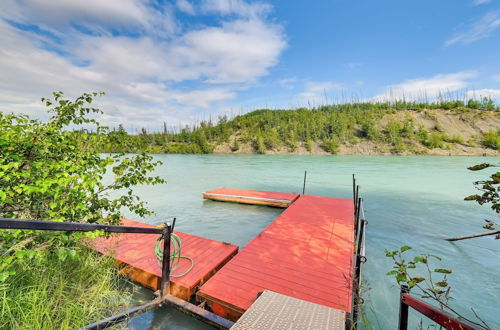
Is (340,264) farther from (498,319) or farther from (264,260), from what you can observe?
(498,319)

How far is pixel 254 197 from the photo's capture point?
10.1m

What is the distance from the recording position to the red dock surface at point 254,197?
958 cm

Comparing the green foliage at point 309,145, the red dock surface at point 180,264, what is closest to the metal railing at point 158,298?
the red dock surface at point 180,264

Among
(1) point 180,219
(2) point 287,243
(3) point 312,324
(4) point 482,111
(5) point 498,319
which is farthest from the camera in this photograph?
(4) point 482,111

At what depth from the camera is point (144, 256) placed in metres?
4.39

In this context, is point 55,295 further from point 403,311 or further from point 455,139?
point 455,139

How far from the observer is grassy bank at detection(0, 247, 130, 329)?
224cm

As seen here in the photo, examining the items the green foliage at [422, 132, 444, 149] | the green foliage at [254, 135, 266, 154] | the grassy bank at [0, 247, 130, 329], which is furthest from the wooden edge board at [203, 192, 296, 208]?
the green foliage at [422, 132, 444, 149]

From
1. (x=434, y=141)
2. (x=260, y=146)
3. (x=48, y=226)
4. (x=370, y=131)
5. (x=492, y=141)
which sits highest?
(x=370, y=131)

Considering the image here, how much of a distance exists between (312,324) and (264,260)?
2.00 m

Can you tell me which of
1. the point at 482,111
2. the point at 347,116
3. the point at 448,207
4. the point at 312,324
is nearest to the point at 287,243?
the point at 312,324

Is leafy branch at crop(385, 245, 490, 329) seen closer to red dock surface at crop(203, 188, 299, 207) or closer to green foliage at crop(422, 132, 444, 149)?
red dock surface at crop(203, 188, 299, 207)

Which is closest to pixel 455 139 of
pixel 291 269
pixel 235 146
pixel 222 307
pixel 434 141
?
pixel 434 141

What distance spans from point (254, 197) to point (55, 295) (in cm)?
787
